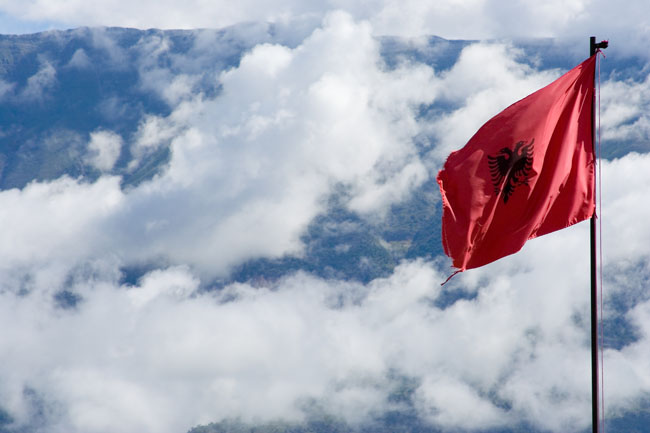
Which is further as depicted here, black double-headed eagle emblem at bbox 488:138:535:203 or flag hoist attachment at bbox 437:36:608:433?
black double-headed eagle emblem at bbox 488:138:535:203

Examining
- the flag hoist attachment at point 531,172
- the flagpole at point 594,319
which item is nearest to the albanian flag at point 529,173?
the flag hoist attachment at point 531,172

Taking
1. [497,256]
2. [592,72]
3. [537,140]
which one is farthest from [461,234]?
[592,72]

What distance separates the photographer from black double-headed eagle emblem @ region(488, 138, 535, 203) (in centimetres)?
3300

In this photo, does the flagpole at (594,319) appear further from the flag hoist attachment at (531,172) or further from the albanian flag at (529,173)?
the albanian flag at (529,173)

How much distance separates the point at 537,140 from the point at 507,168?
1389mm

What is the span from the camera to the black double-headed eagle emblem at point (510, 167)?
3300 centimetres

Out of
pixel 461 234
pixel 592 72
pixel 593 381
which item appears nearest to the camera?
pixel 593 381

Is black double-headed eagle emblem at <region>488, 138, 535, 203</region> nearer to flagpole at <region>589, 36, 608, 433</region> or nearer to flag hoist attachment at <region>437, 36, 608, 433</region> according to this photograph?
flag hoist attachment at <region>437, 36, 608, 433</region>

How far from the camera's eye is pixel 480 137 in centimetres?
3453

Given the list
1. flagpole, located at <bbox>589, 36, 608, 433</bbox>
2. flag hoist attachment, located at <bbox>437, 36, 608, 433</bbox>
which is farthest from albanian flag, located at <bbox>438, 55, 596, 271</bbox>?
flagpole, located at <bbox>589, 36, 608, 433</bbox>

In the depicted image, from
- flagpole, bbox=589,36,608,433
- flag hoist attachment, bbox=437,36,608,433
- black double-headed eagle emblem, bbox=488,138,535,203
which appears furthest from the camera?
black double-headed eagle emblem, bbox=488,138,535,203

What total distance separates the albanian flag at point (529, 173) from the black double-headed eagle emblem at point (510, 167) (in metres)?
0.03

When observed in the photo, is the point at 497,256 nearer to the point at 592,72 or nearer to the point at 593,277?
the point at 593,277

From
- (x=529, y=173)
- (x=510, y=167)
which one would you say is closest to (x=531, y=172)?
(x=529, y=173)
